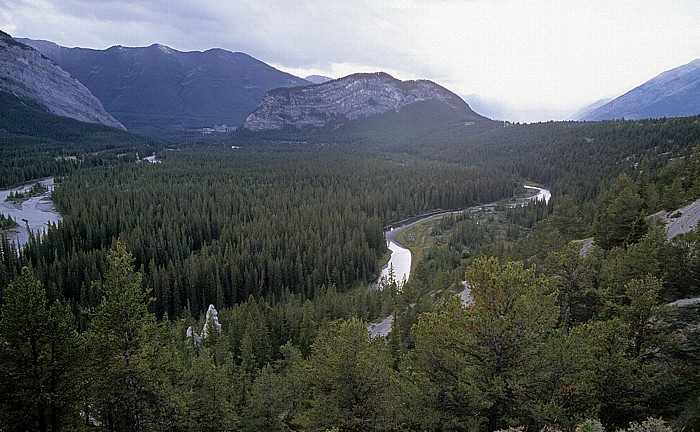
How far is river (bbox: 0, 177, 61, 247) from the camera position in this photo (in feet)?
366

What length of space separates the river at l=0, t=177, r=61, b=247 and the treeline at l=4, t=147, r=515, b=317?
4.60m

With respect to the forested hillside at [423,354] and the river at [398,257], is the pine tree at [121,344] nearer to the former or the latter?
the forested hillside at [423,354]

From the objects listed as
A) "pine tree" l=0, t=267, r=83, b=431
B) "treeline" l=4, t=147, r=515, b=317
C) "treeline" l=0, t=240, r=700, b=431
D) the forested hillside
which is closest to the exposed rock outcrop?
the forested hillside

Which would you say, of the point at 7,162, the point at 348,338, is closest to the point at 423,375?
the point at 348,338

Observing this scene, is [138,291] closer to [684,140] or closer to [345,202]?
[345,202]

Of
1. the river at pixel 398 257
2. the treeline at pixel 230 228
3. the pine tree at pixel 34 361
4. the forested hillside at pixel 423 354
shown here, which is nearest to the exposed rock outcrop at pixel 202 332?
the forested hillside at pixel 423 354

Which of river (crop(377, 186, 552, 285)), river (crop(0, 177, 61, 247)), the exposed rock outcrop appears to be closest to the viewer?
the exposed rock outcrop

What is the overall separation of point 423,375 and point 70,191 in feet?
505

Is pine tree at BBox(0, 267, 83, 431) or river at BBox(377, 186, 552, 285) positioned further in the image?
river at BBox(377, 186, 552, 285)

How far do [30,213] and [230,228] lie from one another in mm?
75039

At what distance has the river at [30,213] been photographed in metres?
112

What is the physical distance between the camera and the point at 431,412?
19.4m

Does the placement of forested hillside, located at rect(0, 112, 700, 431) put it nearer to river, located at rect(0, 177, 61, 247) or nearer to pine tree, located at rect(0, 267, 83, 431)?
pine tree, located at rect(0, 267, 83, 431)

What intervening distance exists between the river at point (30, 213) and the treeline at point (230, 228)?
4597mm
